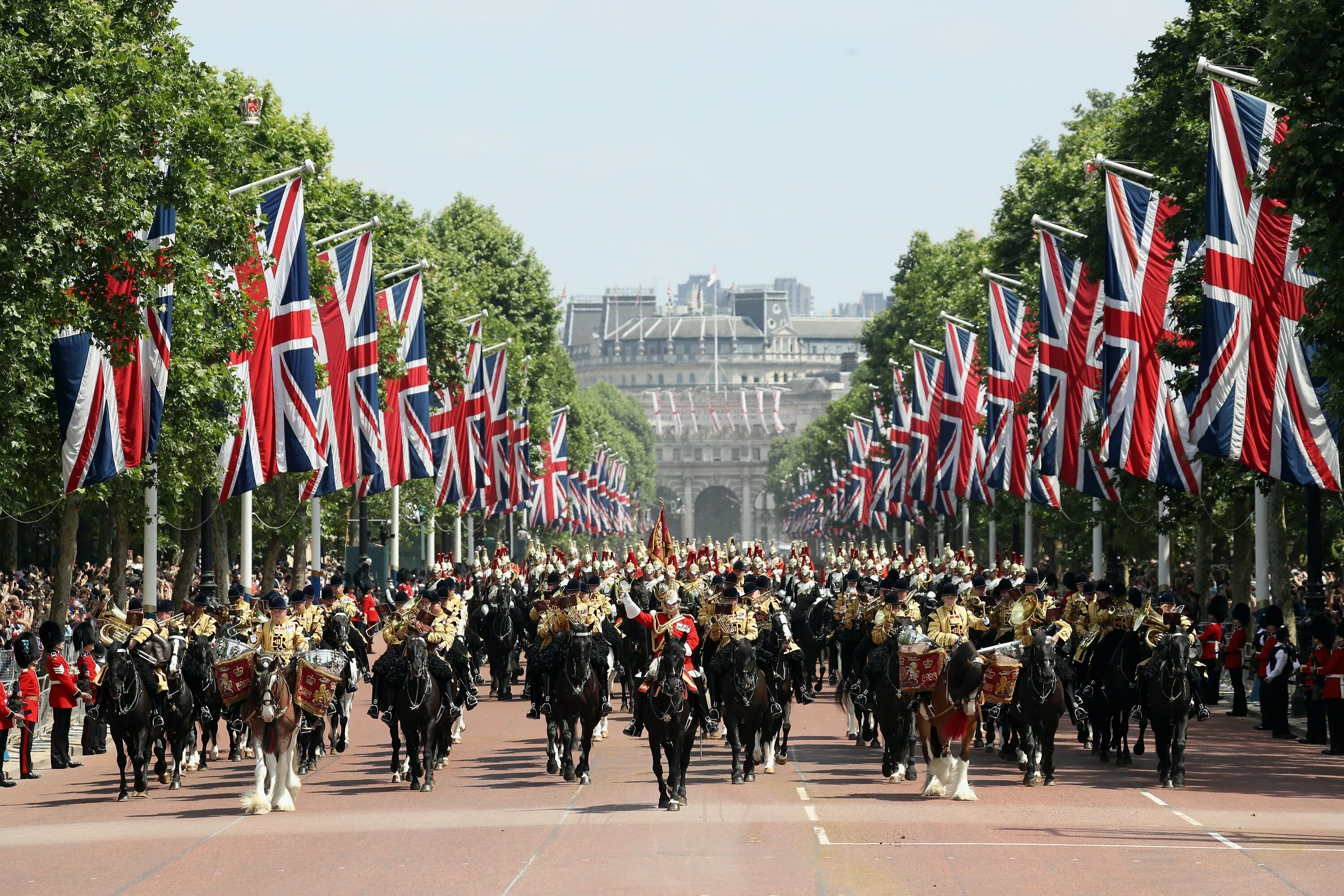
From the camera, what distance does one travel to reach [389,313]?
4738cm

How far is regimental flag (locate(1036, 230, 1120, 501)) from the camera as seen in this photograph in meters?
36.3

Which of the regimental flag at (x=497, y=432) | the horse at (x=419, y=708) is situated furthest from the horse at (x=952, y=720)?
the regimental flag at (x=497, y=432)

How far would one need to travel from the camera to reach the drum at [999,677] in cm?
2186

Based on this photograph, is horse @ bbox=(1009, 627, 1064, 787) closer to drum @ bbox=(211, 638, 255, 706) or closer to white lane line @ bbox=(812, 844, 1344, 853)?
white lane line @ bbox=(812, 844, 1344, 853)

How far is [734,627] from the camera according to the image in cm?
2231

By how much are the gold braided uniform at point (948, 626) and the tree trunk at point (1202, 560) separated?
22899 millimetres

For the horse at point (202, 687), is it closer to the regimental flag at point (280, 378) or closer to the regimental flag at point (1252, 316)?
the regimental flag at point (280, 378)

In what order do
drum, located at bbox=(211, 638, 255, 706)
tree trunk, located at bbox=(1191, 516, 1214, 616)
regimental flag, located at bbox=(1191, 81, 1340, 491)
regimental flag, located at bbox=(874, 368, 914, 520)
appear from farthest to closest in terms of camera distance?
regimental flag, located at bbox=(874, 368, 914, 520) < tree trunk, located at bbox=(1191, 516, 1214, 616) < regimental flag, located at bbox=(1191, 81, 1340, 491) < drum, located at bbox=(211, 638, 255, 706)

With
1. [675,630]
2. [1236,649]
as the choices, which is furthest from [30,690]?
[1236,649]

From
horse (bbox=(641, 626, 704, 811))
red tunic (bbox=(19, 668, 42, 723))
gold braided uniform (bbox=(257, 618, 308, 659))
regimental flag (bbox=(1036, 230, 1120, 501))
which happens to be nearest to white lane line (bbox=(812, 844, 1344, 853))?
horse (bbox=(641, 626, 704, 811))

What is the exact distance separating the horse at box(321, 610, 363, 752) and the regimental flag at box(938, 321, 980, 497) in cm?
2607

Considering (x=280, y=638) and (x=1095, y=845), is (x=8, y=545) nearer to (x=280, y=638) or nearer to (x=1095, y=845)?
(x=280, y=638)

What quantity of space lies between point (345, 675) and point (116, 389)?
5.44m

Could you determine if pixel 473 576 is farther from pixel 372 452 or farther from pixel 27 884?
pixel 27 884
